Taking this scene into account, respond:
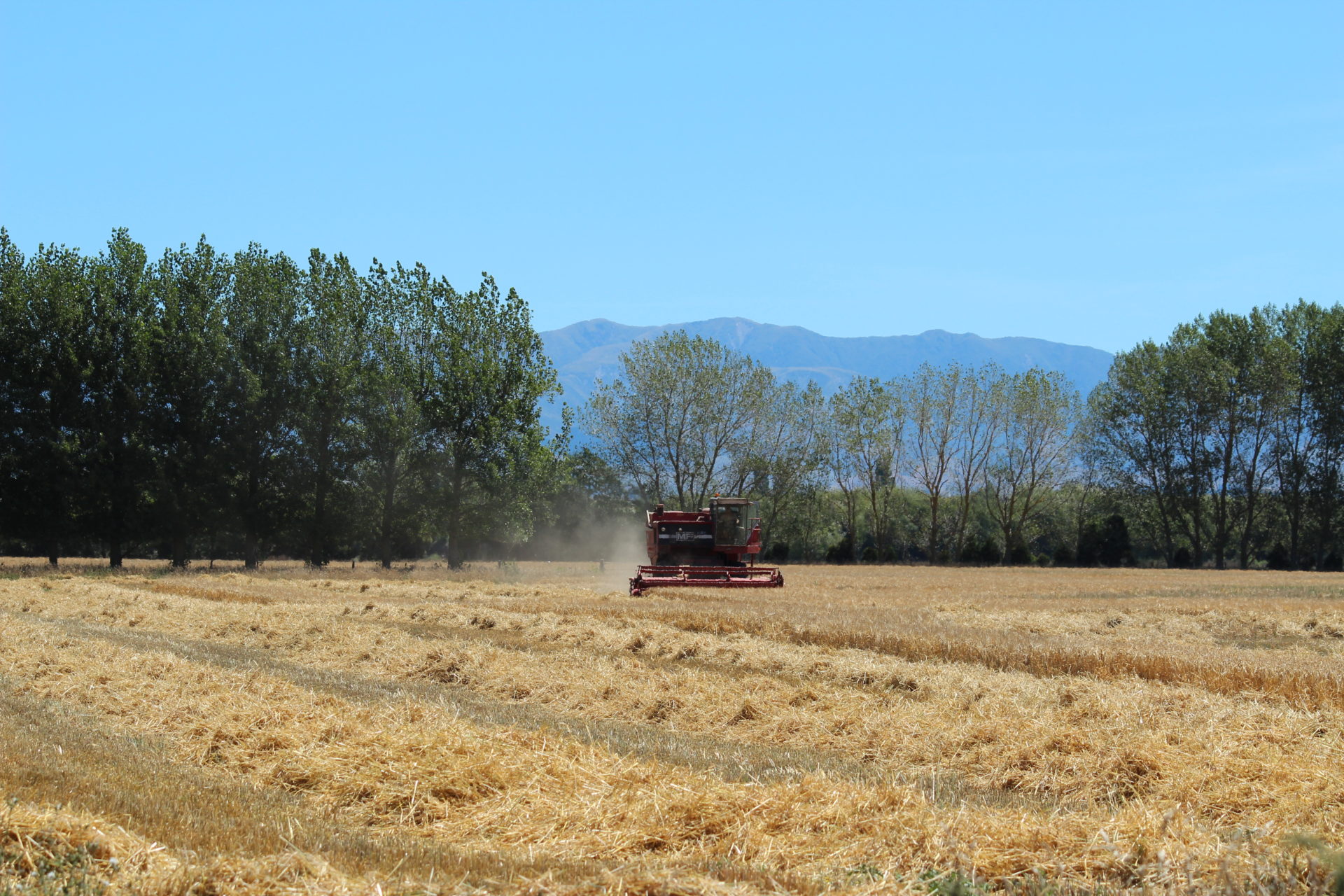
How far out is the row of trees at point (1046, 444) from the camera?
6253 cm

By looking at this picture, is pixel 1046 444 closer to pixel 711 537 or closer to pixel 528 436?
pixel 528 436

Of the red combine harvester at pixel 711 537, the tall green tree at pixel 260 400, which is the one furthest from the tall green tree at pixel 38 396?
the red combine harvester at pixel 711 537

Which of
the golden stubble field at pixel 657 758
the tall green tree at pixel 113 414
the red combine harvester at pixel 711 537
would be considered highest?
the tall green tree at pixel 113 414

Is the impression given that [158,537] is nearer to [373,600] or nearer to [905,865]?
[373,600]

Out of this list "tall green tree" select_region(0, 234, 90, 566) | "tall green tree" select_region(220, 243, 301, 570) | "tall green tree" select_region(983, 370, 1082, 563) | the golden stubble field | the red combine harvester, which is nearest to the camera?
the golden stubble field

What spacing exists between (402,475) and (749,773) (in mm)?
39486

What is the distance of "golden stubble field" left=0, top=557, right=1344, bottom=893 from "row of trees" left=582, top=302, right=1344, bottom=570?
4474 centimetres

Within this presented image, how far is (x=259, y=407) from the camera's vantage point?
41.4 meters

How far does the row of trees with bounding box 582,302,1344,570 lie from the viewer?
62531 mm

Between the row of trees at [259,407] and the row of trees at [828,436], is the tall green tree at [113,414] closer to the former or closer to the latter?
the row of trees at [259,407]

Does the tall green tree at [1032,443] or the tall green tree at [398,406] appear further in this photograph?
the tall green tree at [1032,443]

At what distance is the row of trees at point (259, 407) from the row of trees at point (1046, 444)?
16.0 m

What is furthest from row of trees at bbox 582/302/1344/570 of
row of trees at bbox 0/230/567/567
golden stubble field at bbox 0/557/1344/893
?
golden stubble field at bbox 0/557/1344/893

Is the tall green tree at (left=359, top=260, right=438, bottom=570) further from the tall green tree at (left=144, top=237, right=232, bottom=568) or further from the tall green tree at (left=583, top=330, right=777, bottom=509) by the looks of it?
the tall green tree at (left=583, top=330, right=777, bottom=509)
